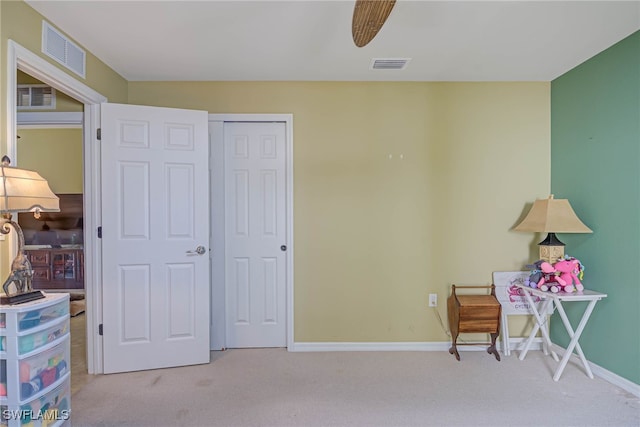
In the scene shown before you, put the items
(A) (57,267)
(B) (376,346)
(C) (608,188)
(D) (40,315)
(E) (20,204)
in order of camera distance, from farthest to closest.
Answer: (A) (57,267)
(B) (376,346)
(C) (608,188)
(D) (40,315)
(E) (20,204)

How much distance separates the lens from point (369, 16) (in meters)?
1.40

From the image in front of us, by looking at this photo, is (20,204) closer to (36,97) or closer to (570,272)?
(36,97)

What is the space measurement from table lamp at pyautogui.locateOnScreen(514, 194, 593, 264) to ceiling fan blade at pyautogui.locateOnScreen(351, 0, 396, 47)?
7.11ft

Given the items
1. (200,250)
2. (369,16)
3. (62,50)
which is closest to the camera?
(369,16)

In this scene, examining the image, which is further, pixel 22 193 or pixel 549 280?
pixel 549 280

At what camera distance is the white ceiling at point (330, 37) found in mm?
2057

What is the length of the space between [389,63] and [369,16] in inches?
58.4

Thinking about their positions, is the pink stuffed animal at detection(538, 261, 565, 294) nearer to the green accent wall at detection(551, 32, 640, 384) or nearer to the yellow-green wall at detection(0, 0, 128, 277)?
the green accent wall at detection(551, 32, 640, 384)

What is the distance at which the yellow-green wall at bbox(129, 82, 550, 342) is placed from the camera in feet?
10.3

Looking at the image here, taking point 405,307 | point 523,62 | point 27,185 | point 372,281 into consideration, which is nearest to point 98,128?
point 27,185

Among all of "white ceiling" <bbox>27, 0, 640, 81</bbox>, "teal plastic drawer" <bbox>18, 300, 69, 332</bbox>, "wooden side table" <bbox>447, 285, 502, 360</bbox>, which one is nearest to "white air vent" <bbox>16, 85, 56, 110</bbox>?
"white ceiling" <bbox>27, 0, 640, 81</bbox>

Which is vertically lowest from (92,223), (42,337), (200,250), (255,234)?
(42,337)

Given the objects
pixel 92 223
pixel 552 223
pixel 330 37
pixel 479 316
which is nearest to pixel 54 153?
pixel 92 223

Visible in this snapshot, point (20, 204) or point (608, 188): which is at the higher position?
point (608, 188)
